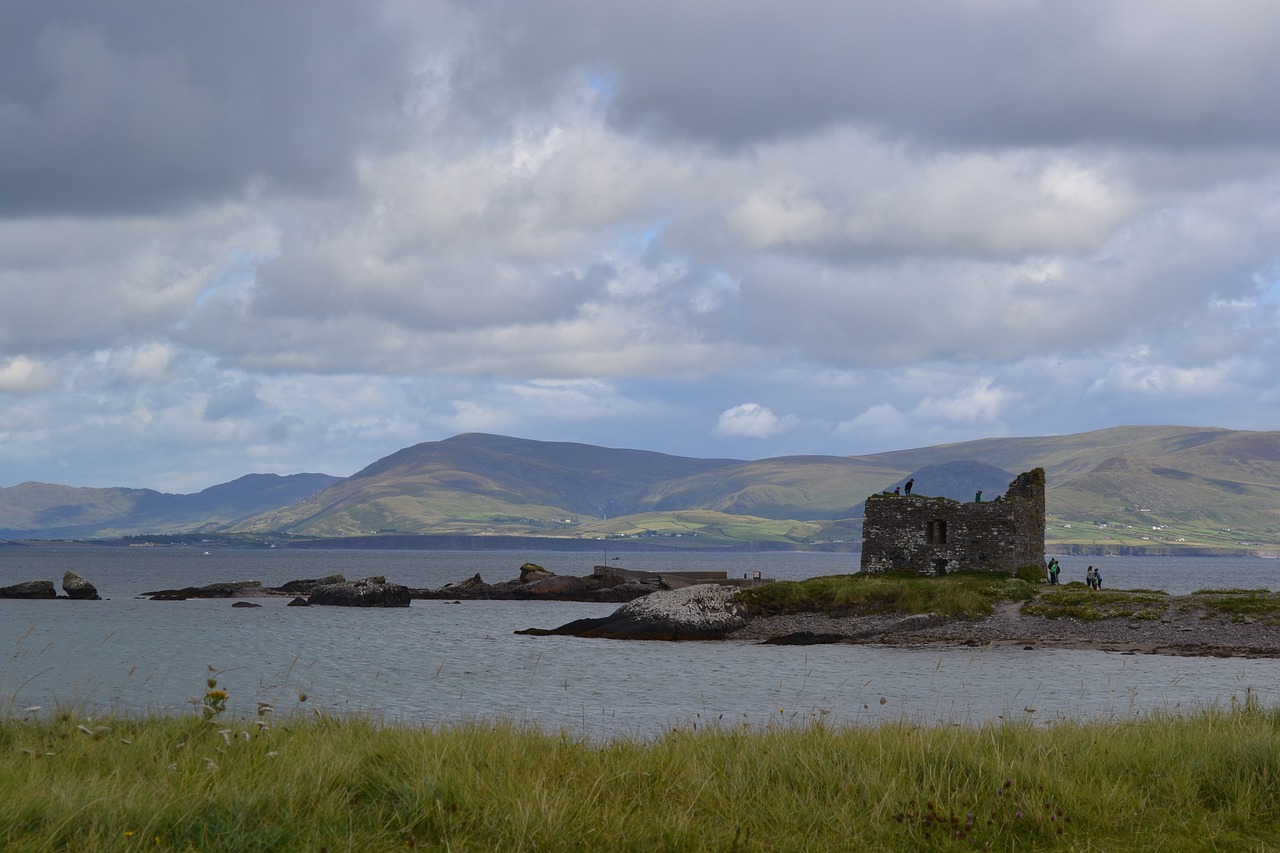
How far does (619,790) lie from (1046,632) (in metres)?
41.3

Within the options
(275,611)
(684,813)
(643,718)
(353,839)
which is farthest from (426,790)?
(275,611)

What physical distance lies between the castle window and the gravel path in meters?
5.53

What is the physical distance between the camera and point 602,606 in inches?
3371

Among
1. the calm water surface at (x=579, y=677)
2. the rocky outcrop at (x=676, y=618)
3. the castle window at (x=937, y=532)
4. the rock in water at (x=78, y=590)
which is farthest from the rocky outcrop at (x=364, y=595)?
the castle window at (x=937, y=532)

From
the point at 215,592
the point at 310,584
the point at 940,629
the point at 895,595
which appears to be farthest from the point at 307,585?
the point at 940,629

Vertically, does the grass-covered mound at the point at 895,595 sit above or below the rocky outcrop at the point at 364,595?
above

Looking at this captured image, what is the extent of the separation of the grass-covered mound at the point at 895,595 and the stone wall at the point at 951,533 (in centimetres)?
74

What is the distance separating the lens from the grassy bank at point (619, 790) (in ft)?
30.6

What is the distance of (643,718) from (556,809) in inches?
699

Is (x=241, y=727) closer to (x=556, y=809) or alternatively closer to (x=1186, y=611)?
(x=556, y=809)

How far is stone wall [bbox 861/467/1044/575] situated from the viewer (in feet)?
184

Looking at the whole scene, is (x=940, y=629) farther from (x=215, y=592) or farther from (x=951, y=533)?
(x=215, y=592)

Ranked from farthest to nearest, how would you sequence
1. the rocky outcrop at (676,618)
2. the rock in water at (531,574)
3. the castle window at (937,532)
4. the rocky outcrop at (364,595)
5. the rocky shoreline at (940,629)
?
the rock in water at (531,574), the rocky outcrop at (364,595), the castle window at (937,532), the rocky outcrop at (676,618), the rocky shoreline at (940,629)

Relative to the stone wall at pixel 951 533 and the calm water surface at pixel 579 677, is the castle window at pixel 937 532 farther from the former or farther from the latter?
the calm water surface at pixel 579 677
